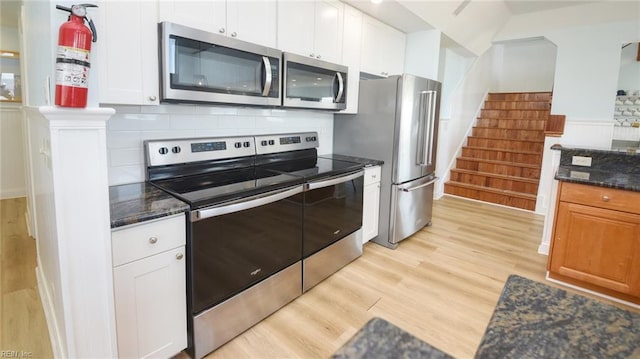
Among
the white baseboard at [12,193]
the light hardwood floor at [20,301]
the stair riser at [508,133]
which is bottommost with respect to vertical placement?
the light hardwood floor at [20,301]

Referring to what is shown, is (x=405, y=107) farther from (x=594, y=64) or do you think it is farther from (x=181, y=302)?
(x=594, y=64)

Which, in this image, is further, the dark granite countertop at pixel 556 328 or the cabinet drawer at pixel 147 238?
the cabinet drawer at pixel 147 238

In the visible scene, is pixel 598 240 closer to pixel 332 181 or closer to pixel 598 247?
pixel 598 247

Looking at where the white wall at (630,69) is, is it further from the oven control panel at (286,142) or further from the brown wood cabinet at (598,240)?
the oven control panel at (286,142)

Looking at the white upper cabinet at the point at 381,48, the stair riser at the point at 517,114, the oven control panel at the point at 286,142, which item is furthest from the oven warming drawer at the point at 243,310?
the stair riser at the point at 517,114

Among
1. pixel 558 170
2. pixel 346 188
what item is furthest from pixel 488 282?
pixel 346 188

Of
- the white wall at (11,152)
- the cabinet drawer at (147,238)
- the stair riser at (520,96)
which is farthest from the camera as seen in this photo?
the stair riser at (520,96)

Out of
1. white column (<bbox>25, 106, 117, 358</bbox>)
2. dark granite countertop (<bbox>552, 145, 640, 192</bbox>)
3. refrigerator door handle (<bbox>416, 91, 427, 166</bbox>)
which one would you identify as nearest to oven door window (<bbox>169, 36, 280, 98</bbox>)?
white column (<bbox>25, 106, 117, 358</bbox>)

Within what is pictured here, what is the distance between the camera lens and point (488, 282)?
269 centimetres

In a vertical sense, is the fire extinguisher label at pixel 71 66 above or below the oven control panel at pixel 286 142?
above

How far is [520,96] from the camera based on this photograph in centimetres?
646

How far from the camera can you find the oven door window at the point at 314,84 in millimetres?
2434

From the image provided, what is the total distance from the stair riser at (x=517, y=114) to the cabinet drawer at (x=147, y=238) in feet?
20.9

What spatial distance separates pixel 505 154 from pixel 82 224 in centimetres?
585
